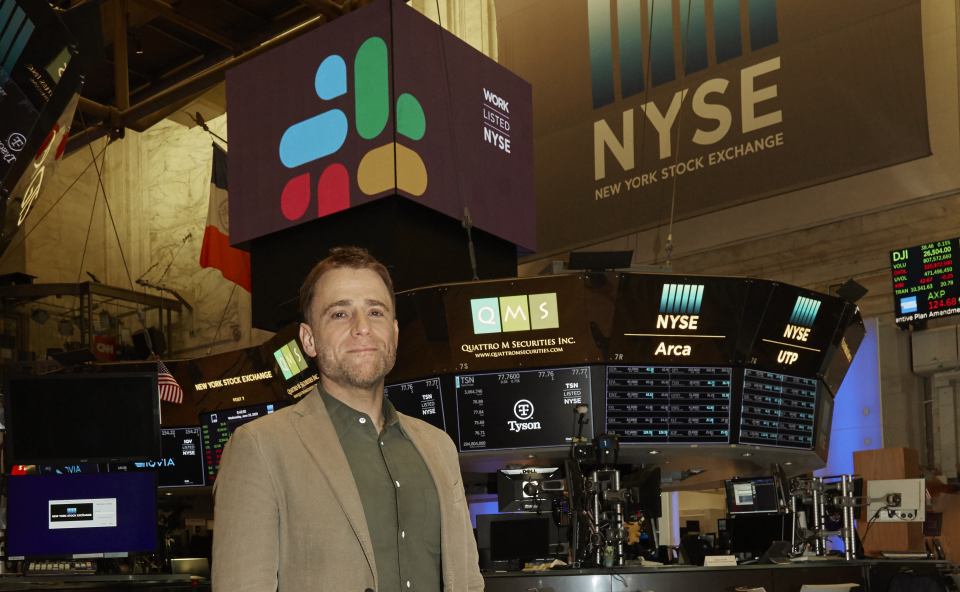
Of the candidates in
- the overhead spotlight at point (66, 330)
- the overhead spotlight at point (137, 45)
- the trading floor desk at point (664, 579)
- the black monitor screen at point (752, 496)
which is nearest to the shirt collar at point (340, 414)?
the trading floor desk at point (664, 579)

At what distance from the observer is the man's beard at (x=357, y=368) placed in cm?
192

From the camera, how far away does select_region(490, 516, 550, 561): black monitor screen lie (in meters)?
6.39

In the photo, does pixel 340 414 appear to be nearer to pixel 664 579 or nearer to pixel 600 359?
pixel 664 579

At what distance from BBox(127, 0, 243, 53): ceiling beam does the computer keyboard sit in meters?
11.3

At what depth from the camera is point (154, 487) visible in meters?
5.16

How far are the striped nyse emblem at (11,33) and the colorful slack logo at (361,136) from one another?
148 inches

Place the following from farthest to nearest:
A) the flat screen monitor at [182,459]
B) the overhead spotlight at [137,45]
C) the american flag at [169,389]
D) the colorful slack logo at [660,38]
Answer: the overhead spotlight at [137,45]
the colorful slack logo at [660,38]
the flat screen monitor at [182,459]
the american flag at [169,389]

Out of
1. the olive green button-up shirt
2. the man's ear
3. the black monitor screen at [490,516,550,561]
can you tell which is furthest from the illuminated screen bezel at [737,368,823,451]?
the man's ear

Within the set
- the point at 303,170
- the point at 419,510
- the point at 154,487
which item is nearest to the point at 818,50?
the point at 303,170

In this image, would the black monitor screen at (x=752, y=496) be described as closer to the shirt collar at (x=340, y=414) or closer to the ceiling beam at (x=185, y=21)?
the shirt collar at (x=340, y=414)

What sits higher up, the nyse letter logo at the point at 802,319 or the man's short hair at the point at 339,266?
the nyse letter logo at the point at 802,319

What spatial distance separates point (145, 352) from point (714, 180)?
862 centimetres

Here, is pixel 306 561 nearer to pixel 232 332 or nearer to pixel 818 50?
pixel 818 50

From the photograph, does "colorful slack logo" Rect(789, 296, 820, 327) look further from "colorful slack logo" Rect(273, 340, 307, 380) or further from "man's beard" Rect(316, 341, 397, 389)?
"man's beard" Rect(316, 341, 397, 389)
